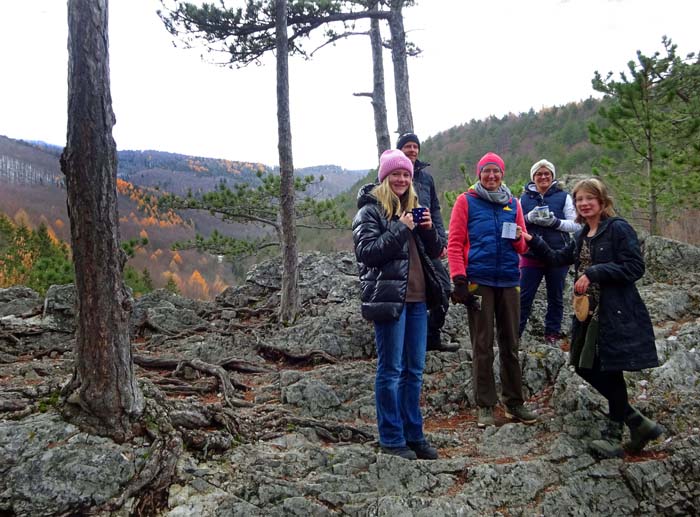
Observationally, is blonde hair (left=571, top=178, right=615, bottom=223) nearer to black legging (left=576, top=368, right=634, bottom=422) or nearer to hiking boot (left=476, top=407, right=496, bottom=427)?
black legging (left=576, top=368, right=634, bottom=422)

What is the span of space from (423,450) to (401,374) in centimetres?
55

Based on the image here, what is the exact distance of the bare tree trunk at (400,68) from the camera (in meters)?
8.55

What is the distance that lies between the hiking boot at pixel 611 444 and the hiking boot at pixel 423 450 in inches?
44.7

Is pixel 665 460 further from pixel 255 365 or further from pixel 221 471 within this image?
pixel 255 365

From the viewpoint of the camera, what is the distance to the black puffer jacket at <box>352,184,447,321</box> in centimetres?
302

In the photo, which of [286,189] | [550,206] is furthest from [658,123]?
[286,189]

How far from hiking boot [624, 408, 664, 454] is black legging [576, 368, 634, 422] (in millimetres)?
49

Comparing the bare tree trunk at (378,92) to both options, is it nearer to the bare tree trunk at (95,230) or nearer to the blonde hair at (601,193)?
the blonde hair at (601,193)

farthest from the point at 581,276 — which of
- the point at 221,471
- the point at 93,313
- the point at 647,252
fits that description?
the point at 647,252

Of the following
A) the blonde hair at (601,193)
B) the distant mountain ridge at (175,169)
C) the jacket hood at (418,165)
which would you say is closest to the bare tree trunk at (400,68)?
the jacket hood at (418,165)

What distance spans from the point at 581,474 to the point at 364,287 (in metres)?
1.89

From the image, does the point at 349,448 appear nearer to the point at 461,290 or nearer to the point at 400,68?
the point at 461,290

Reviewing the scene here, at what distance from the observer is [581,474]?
316 cm

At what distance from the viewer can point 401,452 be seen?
127 inches
